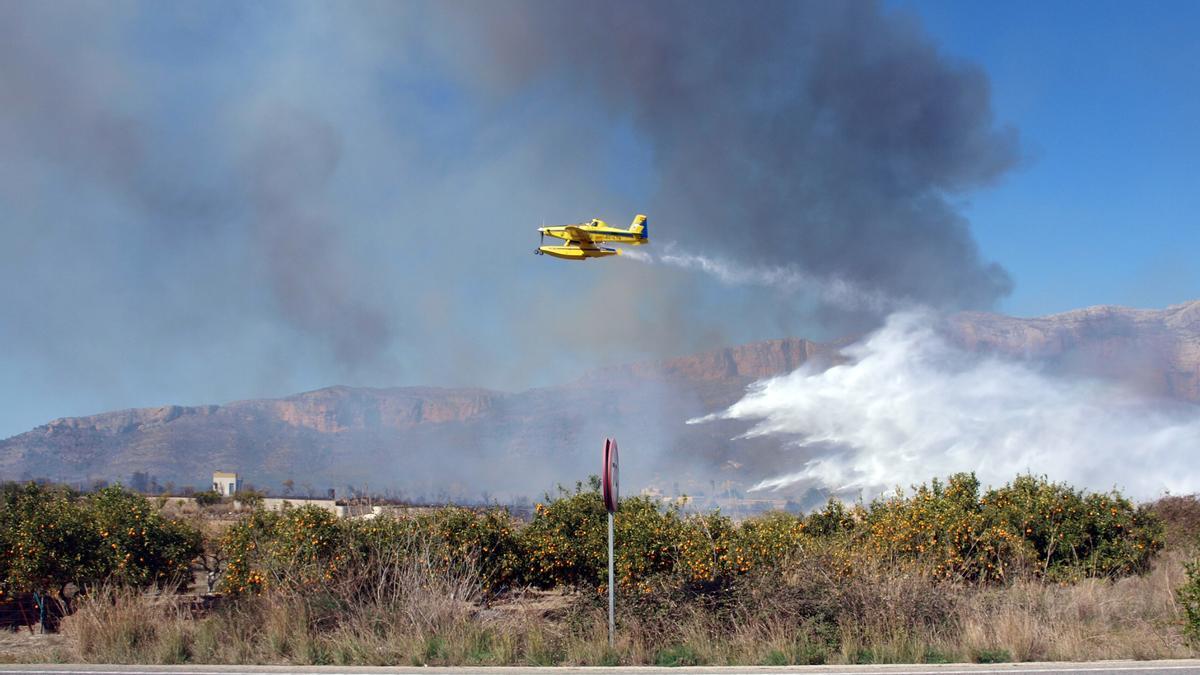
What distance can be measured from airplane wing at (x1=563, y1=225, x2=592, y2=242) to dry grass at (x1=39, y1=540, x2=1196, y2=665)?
27.5 metres

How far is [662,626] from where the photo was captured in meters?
12.6

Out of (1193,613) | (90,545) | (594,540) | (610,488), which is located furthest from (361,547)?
(1193,613)

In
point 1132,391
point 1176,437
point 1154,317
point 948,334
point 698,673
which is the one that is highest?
point 1154,317

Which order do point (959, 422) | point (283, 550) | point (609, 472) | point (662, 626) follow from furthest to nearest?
point (959, 422) → point (283, 550) → point (662, 626) → point (609, 472)

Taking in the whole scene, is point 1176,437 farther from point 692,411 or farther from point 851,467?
point 692,411

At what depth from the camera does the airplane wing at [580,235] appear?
131ft

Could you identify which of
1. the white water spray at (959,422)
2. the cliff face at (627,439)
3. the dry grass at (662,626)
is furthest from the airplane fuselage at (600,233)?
the cliff face at (627,439)

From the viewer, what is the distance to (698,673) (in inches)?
415

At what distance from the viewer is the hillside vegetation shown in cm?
Result: 1166

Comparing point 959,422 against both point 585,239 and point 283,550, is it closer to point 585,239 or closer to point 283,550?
point 585,239

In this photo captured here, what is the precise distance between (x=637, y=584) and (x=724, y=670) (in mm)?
4783

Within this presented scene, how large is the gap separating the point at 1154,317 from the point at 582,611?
551 feet

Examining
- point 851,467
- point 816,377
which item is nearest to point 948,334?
point 816,377

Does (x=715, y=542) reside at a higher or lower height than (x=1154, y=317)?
lower
